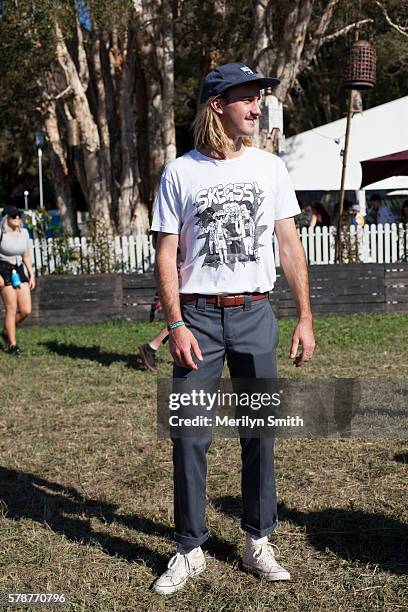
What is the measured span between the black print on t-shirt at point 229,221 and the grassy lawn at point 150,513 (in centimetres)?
138

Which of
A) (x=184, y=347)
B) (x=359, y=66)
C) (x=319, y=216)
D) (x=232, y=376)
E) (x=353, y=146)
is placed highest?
(x=359, y=66)

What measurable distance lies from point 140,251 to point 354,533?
11.9 meters

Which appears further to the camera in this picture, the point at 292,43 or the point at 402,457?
the point at 292,43

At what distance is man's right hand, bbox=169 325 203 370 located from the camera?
11.5ft

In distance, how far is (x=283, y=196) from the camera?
12.1 ft

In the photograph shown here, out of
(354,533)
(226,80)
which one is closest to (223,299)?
(226,80)

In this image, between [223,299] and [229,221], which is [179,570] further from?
[229,221]

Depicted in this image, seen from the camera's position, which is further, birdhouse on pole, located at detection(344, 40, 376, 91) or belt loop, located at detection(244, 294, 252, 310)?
birdhouse on pole, located at detection(344, 40, 376, 91)

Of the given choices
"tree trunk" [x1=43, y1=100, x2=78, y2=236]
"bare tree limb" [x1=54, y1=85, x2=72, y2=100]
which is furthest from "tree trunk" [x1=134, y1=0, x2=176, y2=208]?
"tree trunk" [x1=43, y1=100, x2=78, y2=236]

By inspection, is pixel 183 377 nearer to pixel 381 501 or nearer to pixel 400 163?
pixel 381 501

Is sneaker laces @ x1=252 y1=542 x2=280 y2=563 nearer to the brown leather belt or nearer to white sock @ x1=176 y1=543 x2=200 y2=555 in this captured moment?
white sock @ x1=176 y1=543 x2=200 y2=555

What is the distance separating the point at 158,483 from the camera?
5.09 meters

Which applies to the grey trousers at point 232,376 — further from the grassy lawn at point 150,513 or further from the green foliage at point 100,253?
the green foliage at point 100,253

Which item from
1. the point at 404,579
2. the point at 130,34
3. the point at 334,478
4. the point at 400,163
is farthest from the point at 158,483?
the point at 130,34
